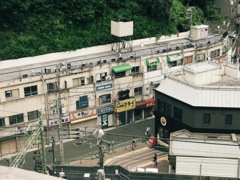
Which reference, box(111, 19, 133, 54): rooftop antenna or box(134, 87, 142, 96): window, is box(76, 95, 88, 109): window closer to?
box(134, 87, 142, 96): window

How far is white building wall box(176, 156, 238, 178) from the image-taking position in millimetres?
37188

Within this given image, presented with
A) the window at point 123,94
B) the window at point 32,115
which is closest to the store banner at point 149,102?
the window at point 123,94

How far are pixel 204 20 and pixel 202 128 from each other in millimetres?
33635

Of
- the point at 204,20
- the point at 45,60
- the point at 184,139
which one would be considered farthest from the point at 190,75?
the point at 204,20

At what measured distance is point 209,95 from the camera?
139ft

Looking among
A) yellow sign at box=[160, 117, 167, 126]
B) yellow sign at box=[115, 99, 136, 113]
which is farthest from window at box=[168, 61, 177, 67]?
yellow sign at box=[160, 117, 167, 126]

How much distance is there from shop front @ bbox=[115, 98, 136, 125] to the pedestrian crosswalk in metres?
8.07

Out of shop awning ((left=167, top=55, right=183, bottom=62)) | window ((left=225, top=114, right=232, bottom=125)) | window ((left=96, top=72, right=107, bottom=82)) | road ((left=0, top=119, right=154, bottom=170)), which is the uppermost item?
shop awning ((left=167, top=55, right=183, bottom=62))

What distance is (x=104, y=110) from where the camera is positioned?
51469mm

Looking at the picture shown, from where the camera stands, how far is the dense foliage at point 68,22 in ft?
170

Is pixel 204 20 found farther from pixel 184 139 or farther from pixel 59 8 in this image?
pixel 184 139

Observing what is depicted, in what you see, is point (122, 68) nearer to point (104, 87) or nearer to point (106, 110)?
point (104, 87)

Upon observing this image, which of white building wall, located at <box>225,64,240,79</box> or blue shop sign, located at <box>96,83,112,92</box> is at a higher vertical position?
white building wall, located at <box>225,64,240,79</box>

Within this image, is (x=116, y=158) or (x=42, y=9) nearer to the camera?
(x=116, y=158)
